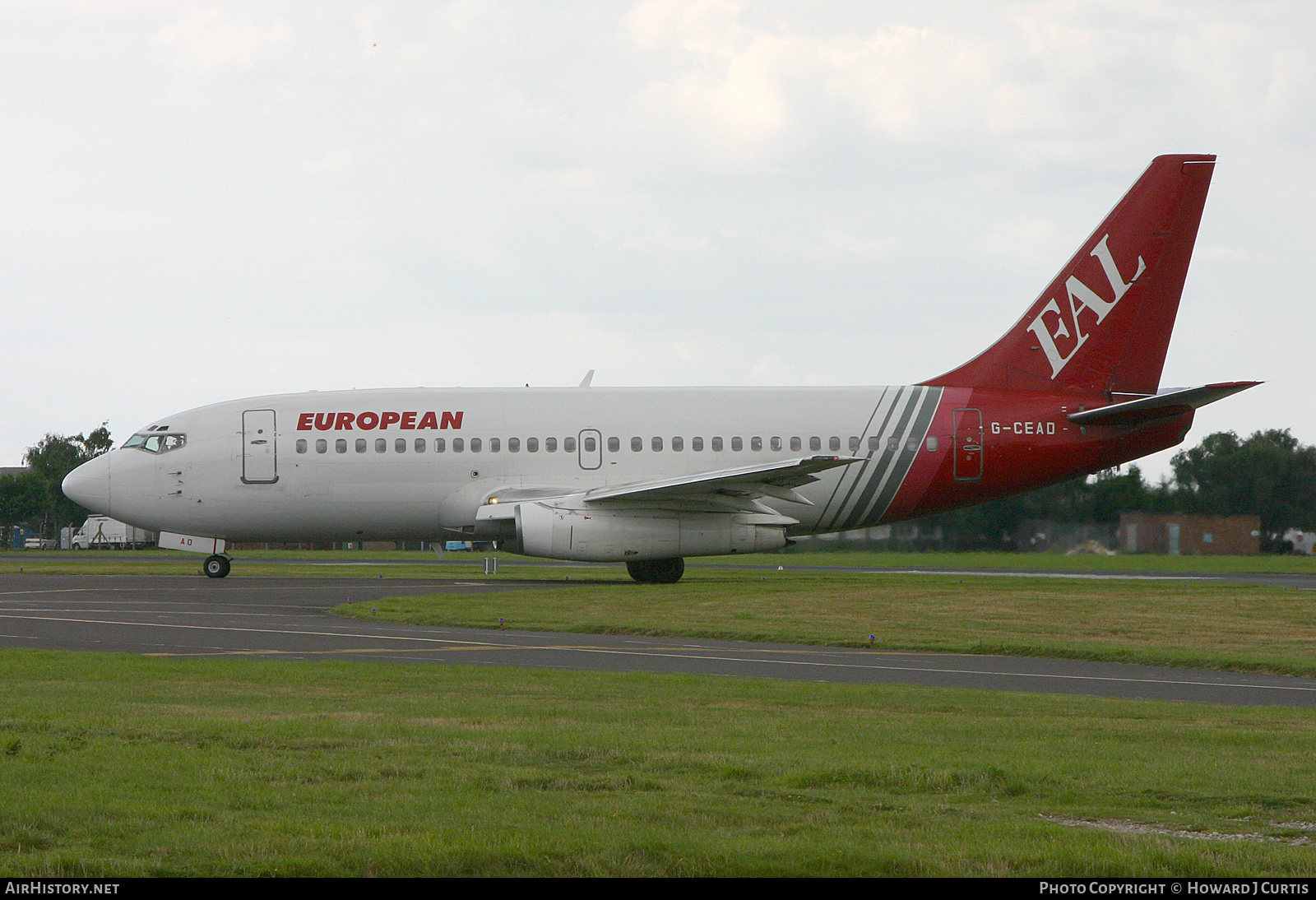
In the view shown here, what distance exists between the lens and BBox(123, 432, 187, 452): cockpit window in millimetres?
31859

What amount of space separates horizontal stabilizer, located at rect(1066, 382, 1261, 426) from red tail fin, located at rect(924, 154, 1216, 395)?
3.17 feet

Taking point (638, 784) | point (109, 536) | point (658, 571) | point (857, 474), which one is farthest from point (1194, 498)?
point (109, 536)

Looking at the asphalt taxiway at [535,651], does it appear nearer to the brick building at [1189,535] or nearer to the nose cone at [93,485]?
the nose cone at [93,485]

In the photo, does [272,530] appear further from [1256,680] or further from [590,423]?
[1256,680]

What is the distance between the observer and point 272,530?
3178 centimetres

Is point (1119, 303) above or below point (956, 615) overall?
above

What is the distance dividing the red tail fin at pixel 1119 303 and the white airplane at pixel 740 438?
38 millimetres

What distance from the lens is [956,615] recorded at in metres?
21.3

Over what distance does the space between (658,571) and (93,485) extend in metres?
13.7

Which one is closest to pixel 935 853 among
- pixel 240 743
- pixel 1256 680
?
pixel 240 743

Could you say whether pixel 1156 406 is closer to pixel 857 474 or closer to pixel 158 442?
pixel 857 474

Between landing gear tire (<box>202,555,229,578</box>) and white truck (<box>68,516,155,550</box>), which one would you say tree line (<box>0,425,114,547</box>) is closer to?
white truck (<box>68,516,155,550</box>)

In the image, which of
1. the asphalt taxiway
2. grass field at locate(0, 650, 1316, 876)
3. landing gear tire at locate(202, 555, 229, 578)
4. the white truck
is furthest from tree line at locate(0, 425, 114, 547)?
grass field at locate(0, 650, 1316, 876)

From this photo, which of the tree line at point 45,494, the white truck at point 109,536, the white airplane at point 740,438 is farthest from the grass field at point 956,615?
the tree line at point 45,494
